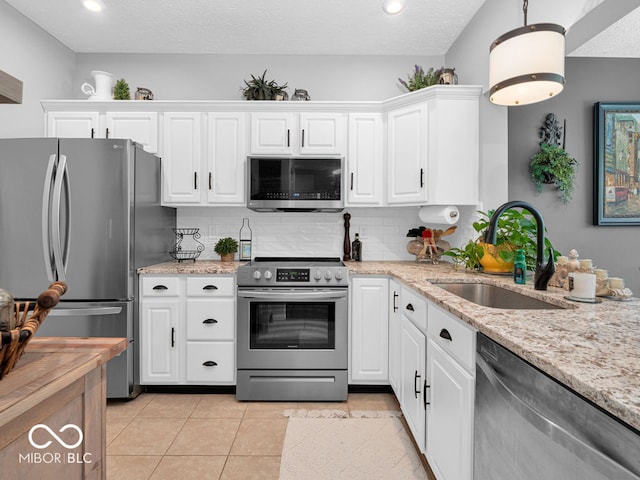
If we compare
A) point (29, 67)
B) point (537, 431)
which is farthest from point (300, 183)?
point (29, 67)

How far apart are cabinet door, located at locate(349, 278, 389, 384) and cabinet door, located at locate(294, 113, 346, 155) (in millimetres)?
1208

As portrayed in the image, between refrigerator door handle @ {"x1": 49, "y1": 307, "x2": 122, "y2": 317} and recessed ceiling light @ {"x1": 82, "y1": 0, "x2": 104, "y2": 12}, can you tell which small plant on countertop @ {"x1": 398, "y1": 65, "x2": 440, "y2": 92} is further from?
refrigerator door handle @ {"x1": 49, "y1": 307, "x2": 122, "y2": 317}

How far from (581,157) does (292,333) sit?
2529 mm

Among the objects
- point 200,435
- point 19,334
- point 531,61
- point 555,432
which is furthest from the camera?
point 200,435

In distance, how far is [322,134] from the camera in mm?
2943

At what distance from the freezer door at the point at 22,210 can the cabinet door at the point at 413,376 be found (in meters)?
2.41

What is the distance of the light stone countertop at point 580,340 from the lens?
2.16 feet

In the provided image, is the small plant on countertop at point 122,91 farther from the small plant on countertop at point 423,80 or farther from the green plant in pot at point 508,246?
the green plant in pot at point 508,246

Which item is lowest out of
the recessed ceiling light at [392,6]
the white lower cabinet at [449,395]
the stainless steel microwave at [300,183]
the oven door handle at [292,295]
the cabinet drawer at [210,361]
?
the cabinet drawer at [210,361]

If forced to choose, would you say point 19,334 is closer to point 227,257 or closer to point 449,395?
point 449,395

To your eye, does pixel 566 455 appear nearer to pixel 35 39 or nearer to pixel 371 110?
pixel 371 110

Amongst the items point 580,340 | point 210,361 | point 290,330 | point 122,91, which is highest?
point 122,91

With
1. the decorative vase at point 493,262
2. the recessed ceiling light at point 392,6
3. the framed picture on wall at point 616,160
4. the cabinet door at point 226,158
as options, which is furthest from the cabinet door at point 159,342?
the framed picture on wall at point 616,160

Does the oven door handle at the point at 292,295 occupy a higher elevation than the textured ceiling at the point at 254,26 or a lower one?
lower
